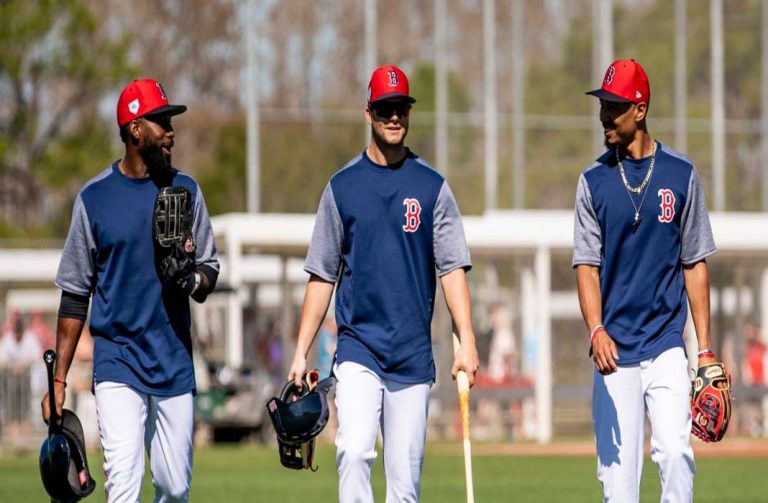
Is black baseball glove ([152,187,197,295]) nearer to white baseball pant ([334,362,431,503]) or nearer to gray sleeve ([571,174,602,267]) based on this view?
white baseball pant ([334,362,431,503])

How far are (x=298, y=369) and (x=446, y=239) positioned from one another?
3.30 ft

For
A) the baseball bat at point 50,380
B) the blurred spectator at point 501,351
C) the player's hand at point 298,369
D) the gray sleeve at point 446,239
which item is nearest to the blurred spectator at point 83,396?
the blurred spectator at point 501,351

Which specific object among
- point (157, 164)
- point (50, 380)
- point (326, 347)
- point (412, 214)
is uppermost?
point (157, 164)

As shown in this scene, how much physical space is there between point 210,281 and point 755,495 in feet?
27.6

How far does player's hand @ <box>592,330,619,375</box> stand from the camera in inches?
343

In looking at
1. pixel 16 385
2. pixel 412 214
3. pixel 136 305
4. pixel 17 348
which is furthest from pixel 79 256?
pixel 17 348

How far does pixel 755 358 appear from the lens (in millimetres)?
31266

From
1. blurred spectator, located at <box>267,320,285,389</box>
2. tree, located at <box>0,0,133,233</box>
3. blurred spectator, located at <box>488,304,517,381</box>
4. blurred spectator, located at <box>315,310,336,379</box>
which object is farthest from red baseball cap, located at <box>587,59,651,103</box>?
tree, located at <box>0,0,133,233</box>

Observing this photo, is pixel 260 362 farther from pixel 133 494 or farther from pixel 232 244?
pixel 133 494

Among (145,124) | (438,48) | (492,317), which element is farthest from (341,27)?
(145,124)

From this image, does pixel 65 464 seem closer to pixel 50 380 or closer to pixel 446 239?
pixel 50 380

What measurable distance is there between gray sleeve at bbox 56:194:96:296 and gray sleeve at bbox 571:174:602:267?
8.15ft

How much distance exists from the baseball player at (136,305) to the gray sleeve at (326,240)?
0.54 m

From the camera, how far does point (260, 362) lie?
31359 millimetres
